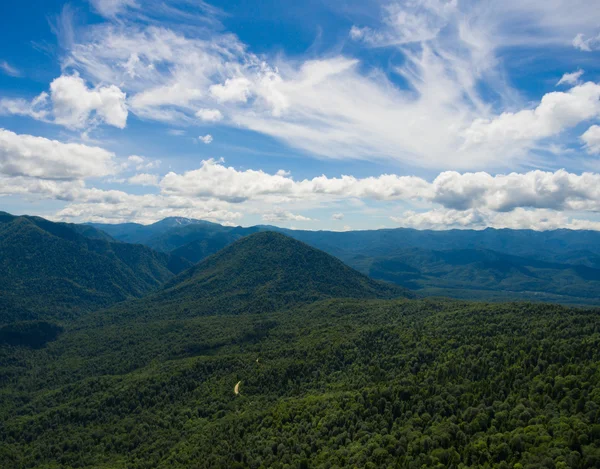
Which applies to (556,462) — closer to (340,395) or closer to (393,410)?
(393,410)

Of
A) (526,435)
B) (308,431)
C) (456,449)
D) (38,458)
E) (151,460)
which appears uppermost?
(526,435)

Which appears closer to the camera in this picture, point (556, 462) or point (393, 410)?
→ point (556, 462)

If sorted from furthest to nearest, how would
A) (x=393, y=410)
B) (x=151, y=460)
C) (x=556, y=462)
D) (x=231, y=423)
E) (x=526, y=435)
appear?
(x=231, y=423) < (x=151, y=460) < (x=393, y=410) < (x=526, y=435) < (x=556, y=462)

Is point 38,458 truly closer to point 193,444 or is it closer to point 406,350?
point 193,444

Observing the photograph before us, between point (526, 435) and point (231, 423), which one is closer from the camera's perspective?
point (526, 435)

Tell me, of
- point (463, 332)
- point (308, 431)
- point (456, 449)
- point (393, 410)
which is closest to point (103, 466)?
point (308, 431)

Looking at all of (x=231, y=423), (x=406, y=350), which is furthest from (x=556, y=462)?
(x=231, y=423)

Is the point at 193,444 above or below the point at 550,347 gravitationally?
below

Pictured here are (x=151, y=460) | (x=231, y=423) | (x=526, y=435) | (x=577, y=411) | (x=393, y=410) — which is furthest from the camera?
(x=231, y=423)

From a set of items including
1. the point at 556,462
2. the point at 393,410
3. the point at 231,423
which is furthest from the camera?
the point at 231,423
